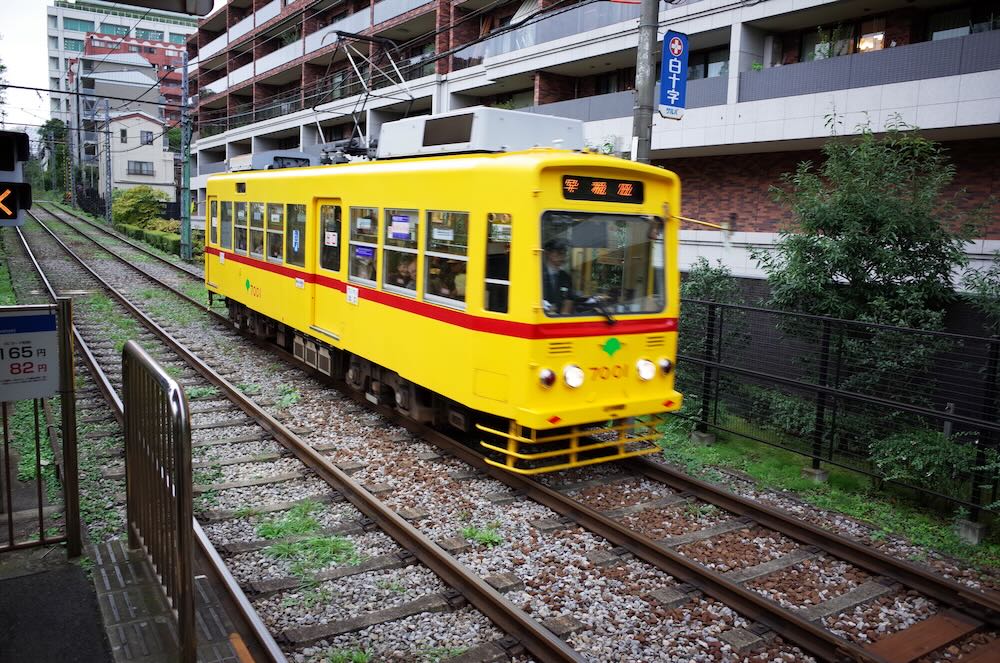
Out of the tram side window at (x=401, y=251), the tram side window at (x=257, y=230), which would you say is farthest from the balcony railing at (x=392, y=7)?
the tram side window at (x=401, y=251)

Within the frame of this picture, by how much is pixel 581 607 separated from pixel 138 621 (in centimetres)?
283

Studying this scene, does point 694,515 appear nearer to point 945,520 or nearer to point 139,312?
point 945,520

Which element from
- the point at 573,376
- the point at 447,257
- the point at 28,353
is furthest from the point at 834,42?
the point at 28,353

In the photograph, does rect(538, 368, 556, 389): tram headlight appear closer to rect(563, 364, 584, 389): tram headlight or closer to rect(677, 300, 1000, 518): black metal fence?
rect(563, 364, 584, 389): tram headlight

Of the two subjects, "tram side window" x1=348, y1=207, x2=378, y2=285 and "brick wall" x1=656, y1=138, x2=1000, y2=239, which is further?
"brick wall" x1=656, y1=138, x2=1000, y2=239

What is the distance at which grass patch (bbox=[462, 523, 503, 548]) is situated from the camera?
635 centimetres

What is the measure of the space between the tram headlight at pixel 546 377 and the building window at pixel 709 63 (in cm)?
1479

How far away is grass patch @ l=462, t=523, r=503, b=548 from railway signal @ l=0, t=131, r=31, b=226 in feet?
14.2

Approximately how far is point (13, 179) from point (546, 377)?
4644mm

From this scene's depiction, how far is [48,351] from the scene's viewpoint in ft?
16.5

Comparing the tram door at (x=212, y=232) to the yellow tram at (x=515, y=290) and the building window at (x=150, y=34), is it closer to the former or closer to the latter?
the yellow tram at (x=515, y=290)

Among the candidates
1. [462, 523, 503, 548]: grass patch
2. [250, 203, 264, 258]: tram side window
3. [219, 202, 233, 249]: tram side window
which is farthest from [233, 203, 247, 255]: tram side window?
[462, 523, 503, 548]: grass patch

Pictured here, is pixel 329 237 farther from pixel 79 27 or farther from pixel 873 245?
pixel 79 27

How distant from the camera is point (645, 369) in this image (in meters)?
7.90
